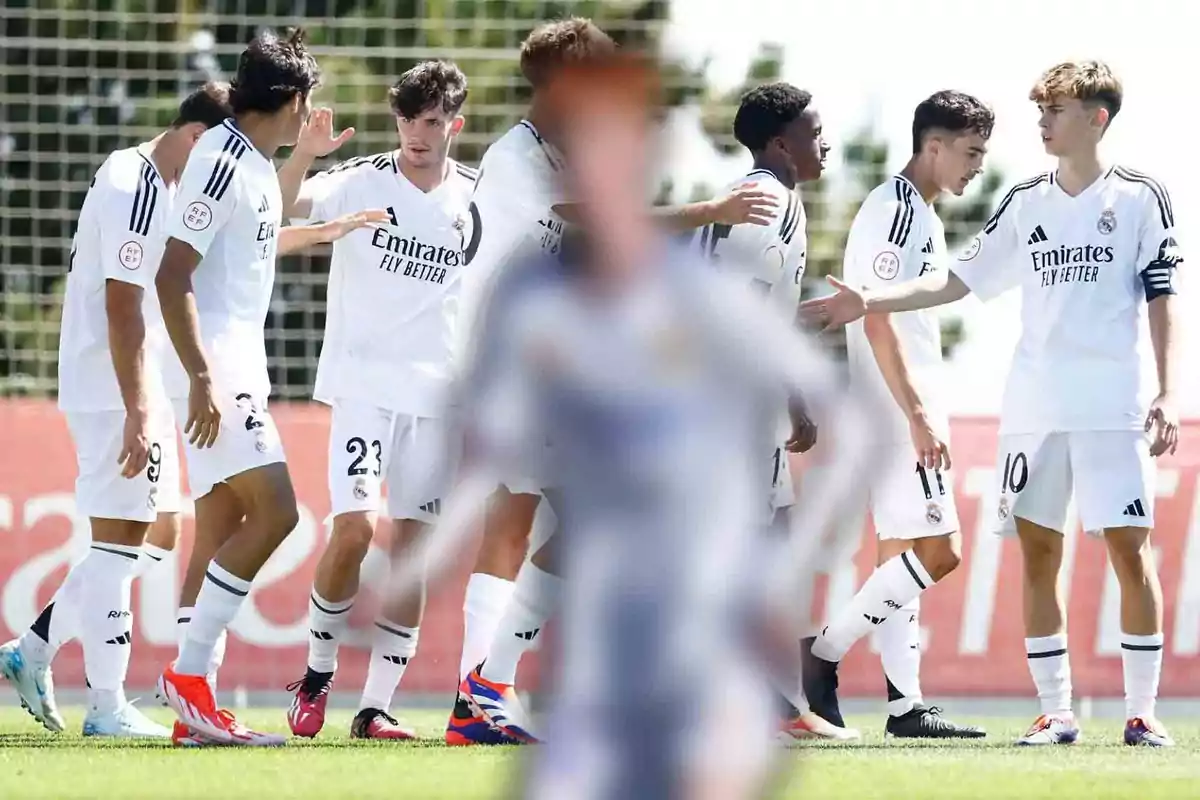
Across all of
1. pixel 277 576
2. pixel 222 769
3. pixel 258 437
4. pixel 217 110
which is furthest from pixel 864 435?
pixel 277 576

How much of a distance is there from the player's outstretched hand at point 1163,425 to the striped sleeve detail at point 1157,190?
69 centimetres

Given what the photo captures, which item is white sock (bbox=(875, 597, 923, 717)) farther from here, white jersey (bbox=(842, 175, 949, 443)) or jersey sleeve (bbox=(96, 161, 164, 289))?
jersey sleeve (bbox=(96, 161, 164, 289))

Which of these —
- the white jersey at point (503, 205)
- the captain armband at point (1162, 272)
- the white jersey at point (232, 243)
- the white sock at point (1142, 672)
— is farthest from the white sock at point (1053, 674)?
the white jersey at point (232, 243)

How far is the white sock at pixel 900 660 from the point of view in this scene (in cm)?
809

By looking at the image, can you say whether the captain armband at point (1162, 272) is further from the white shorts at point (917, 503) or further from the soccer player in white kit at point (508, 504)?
the soccer player in white kit at point (508, 504)

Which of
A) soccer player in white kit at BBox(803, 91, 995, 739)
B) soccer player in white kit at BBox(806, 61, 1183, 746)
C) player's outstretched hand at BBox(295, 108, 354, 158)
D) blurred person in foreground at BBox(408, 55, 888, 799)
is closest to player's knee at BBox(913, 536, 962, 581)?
soccer player in white kit at BBox(803, 91, 995, 739)

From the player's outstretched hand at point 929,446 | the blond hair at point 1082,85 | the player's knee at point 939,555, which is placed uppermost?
the blond hair at point 1082,85

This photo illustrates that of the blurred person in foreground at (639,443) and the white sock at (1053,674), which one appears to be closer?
the blurred person in foreground at (639,443)

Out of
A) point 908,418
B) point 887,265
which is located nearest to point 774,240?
point 887,265

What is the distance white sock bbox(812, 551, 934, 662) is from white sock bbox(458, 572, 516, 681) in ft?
4.38

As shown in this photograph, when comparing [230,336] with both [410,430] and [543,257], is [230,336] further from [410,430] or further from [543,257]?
[543,257]

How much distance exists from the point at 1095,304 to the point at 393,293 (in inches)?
99.0

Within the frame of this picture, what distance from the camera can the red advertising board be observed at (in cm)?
1081

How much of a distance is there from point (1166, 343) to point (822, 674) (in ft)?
5.65
